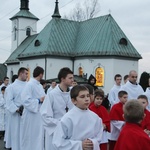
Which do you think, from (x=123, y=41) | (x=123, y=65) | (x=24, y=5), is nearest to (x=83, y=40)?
(x=123, y=41)

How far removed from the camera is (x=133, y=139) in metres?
3.72

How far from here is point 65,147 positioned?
13.4 ft

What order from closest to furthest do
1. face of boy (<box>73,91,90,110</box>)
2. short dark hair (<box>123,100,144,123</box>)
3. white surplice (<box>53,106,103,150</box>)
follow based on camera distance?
short dark hair (<box>123,100,144,123</box>), white surplice (<box>53,106,103,150</box>), face of boy (<box>73,91,90,110</box>)

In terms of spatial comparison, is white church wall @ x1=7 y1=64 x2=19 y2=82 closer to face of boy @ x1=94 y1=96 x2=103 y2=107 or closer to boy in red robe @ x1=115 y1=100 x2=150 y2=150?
face of boy @ x1=94 y1=96 x2=103 y2=107

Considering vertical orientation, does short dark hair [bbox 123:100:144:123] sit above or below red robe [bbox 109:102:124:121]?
above

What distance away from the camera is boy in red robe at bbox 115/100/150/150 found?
12.1 ft

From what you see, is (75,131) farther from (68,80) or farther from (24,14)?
(24,14)

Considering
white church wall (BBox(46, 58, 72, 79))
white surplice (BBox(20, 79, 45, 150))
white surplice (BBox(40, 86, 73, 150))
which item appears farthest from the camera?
white church wall (BBox(46, 58, 72, 79))

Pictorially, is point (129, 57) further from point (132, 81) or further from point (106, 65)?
point (132, 81)

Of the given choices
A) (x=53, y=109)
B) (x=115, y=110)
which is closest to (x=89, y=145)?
(x=53, y=109)

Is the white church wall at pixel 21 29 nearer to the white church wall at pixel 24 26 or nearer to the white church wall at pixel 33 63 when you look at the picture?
the white church wall at pixel 24 26

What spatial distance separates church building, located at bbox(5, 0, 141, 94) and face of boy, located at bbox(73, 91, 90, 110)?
30.7 m

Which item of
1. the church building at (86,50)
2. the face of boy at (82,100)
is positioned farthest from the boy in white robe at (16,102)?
the church building at (86,50)

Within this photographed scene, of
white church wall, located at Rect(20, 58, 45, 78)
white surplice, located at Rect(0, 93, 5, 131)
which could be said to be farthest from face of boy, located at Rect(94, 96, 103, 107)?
white church wall, located at Rect(20, 58, 45, 78)
